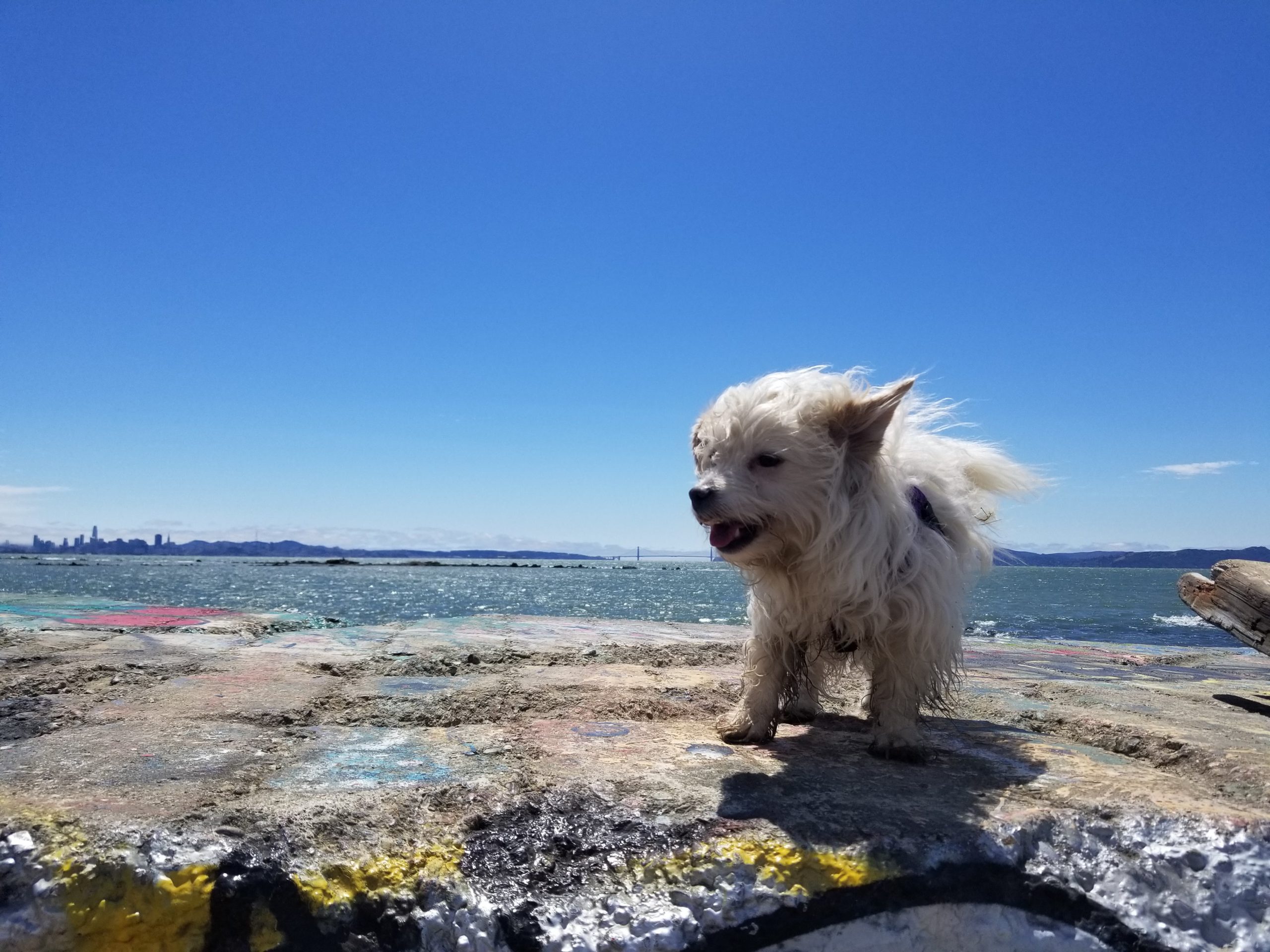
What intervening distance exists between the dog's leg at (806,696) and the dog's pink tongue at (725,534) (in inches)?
30.0

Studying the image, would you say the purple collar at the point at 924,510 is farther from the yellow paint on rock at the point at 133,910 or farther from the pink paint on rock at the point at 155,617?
the pink paint on rock at the point at 155,617

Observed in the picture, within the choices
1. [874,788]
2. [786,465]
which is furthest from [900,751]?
[786,465]

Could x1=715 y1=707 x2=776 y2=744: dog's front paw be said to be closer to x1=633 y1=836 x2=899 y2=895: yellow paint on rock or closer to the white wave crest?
x1=633 y1=836 x2=899 y2=895: yellow paint on rock

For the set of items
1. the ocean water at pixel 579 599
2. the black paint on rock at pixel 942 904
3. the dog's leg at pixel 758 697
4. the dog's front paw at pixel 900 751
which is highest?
the dog's leg at pixel 758 697

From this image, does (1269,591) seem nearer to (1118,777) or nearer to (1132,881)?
(1118,777)

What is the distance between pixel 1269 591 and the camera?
15.2 feet

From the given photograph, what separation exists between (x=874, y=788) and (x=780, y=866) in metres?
0.67

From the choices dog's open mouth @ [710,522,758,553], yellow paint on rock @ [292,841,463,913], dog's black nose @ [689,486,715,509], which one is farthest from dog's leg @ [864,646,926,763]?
yellow paint on rock @ [292,841,463,913]

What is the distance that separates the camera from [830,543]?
10.6 ft

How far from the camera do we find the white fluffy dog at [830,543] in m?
3.20

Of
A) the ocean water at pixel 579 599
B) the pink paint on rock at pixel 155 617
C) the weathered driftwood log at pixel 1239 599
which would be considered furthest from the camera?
the ocean water at pixel 579 599

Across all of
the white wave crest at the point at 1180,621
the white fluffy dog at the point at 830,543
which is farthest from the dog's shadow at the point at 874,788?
the white wave crest at the point at 1180,621

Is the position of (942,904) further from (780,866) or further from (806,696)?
(806,696)

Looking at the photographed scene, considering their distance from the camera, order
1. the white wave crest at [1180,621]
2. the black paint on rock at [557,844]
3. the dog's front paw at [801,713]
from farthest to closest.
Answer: the white wave crest at [1180,621] < the dog's front paw at [801,713] < the black paint on rock at [557,844]
